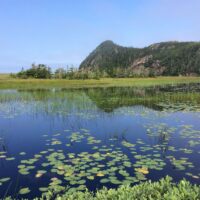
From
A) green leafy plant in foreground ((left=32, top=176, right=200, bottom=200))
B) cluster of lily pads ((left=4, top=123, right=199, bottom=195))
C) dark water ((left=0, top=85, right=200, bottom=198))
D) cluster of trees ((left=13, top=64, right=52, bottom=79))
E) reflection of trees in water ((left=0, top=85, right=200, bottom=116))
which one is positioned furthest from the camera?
cluster of trees ((left=13, top=64, right=52, bottom=79))

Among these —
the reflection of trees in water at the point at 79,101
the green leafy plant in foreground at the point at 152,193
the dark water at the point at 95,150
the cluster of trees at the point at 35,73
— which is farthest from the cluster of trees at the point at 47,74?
the green leafy plant in foreground at the point at 152,193

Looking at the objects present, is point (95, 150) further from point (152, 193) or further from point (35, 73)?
point (35, 73)

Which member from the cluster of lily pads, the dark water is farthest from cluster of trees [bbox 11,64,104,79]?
the cluster of lily pads

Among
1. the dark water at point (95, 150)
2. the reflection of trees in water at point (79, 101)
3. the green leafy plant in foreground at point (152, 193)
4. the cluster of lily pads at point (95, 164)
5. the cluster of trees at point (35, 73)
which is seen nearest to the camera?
the green leafy plant in foreground at point (152, 193)

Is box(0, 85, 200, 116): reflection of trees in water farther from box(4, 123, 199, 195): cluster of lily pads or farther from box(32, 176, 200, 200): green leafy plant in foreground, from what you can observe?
→ box(32, 176, 200, 200): green leafy plant in foreground

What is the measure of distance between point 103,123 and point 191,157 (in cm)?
911

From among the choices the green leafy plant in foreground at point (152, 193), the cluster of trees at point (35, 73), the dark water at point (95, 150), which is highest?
the cluster of trees at point (35, 73)

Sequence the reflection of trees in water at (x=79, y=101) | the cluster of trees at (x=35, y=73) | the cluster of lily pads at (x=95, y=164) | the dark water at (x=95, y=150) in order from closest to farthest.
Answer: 1. the cluster of lily pads at (x=95, y=164)
2. the dark water at (x=95, y=150)
3. the reflection of trees in water at (x=79, y=101)
4. the cluster of trees at (x=35, y=73)

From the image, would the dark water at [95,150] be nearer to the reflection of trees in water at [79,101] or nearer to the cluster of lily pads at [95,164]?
the cluster of lily pads at [95,164]

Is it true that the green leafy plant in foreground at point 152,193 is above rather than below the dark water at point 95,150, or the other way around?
above

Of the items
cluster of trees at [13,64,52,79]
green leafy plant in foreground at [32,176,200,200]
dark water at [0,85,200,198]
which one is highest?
cluster of trees at [13,64,52,79]

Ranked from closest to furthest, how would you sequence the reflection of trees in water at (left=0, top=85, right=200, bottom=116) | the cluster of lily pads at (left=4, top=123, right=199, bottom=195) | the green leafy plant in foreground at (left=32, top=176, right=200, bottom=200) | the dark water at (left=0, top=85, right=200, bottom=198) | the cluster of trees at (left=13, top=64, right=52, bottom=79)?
the green leafy plant in foreground at (left=32, top=176, right=200, bottom=200) → the cluster of lily pads at (left=4, top=123, right=199, bottom=195) → the dark water at (left=0, top=85, right=200, bottom=198) → the reflection of trees in water at (left=0, top=85, right=200, bottom=116) → the cluster of trees at (left=13, top=64, right=52, bottom=79)

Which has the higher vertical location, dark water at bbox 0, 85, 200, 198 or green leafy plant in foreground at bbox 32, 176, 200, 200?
green leafy plant in foreground at bbox 32, 176, 200, 200

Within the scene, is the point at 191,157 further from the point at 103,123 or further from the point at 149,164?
the point at 103,123
